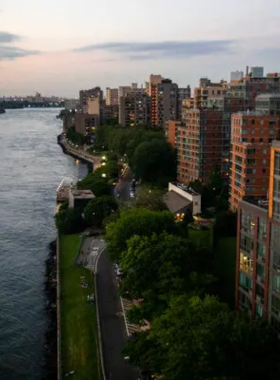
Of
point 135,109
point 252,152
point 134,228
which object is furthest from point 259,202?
point 135,109

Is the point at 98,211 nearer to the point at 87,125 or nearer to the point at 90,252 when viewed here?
the point at 90,252

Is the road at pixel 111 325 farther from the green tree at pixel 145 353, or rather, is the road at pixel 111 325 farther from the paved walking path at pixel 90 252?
the green tree at pixel 145 353

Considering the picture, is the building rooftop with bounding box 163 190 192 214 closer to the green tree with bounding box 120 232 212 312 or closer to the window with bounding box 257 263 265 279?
the green tree with bounding box 120 232 212 312

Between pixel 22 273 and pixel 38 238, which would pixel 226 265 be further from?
pixel 38 238

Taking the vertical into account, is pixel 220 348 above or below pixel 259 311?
above

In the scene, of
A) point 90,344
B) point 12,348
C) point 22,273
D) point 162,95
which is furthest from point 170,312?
point 162,95

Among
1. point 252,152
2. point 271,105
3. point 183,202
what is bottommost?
point 183,202
